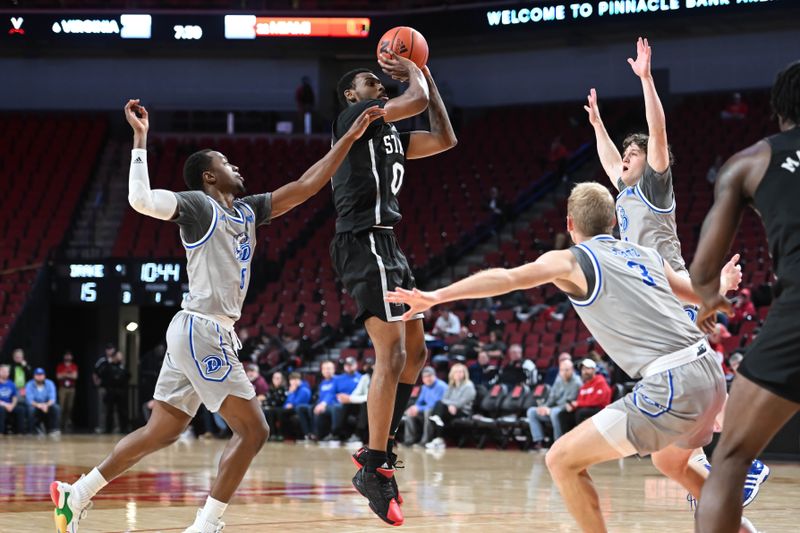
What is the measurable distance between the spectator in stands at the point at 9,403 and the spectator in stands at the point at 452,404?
27.3 feet

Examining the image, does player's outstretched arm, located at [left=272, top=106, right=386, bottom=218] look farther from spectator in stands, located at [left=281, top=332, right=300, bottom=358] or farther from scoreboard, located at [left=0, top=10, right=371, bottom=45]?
scoreboard, located at [left=0, top=10, right=371, bottom=45]

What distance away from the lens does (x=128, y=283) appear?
70.1 ft

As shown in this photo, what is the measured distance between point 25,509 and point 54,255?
15.5 m

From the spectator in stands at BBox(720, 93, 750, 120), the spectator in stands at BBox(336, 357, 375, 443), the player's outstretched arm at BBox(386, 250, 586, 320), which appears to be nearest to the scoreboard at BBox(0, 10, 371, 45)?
the spectator in stands at BBox(720, 93, 750, 120)

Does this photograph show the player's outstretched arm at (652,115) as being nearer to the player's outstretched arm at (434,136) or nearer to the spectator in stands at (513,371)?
the player's outstretched arm at (434,136)

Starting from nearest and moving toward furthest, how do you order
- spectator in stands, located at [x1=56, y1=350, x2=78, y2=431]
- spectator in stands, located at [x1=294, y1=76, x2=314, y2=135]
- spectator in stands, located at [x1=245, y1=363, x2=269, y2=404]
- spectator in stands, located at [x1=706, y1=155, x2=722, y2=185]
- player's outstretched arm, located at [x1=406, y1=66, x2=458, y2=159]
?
1. player's outstretched arm, located at [x1=406, y1=66, x2=458, y2=159]
2. spectator in stands, located at [x1=245, y1=363, x2=269, y2=404]
3. spectator in stands, located at [x1=706, y1=155, x2=722, y2=185]
4. spectator in stands, located at [x1=56, y1=350, x2=78, y2=431]
5. spectator in stands, located at [x1=294, y1=76, x2=314, y2=135]

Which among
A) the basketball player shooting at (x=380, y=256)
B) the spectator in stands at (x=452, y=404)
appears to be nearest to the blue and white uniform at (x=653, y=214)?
the basketball player shooting at (x=380, y=256)

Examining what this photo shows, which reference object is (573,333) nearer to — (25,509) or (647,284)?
(25,509)

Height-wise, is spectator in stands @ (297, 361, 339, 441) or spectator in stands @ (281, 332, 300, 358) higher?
spectator in stands @ (281, 332, 300, 358)

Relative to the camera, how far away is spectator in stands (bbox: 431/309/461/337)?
1875 cm

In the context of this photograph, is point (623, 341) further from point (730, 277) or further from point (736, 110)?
point (736, 110)

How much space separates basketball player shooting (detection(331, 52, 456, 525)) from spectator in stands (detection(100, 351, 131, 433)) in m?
16.1

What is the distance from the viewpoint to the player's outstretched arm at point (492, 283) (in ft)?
14.6

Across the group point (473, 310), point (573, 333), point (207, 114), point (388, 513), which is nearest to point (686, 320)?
point (388, 513)
